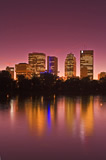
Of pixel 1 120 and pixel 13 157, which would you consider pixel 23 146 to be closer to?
pixel 13 157

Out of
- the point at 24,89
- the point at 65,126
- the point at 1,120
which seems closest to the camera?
the point at 65,126

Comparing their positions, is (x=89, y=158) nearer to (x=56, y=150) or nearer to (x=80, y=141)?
(x=56, y=150)

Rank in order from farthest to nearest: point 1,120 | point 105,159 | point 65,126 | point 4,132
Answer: point 1,120
point 65,126
point 4,132
point 105,159

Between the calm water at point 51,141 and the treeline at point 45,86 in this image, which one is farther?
the treeline at point 45,86

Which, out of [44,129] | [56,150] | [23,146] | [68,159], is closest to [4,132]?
[44,129]

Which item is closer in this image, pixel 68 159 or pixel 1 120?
pixel 68 159

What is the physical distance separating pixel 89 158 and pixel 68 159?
0.93 meters

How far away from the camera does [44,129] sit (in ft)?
51.4

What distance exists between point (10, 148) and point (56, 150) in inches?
90.4

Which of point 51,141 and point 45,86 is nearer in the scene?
point 51,141

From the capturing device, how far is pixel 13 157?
33.0 feet

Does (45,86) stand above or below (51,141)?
above

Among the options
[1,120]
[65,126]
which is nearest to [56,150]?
[65,126]

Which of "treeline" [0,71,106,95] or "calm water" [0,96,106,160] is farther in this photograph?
"treeline" [0,71,106,95]
